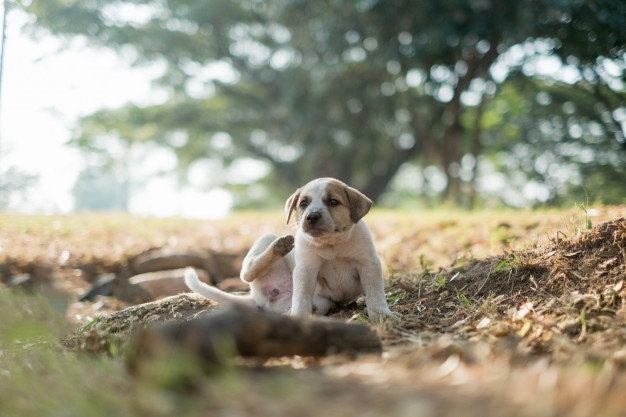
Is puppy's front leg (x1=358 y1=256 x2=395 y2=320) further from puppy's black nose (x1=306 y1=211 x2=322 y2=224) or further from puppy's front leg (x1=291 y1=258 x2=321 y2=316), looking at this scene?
puppy's black nose (x1=306 y1=211 x2=322 y2=224)

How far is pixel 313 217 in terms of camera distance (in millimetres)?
3740

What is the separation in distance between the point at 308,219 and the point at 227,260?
4.67 m

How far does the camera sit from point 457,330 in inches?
131

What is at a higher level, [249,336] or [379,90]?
[379,90]

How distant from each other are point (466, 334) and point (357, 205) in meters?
1.35

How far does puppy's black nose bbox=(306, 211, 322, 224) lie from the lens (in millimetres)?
3742

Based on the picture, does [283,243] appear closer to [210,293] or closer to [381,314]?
[210,293]

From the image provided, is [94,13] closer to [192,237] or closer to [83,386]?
[192,237]

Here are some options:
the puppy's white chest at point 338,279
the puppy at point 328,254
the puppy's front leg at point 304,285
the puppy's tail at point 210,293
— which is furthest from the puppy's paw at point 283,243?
the puppy's tail at point 210,293

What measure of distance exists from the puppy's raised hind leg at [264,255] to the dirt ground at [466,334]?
60 centimetres

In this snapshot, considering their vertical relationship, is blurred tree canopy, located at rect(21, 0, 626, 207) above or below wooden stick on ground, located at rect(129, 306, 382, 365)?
above

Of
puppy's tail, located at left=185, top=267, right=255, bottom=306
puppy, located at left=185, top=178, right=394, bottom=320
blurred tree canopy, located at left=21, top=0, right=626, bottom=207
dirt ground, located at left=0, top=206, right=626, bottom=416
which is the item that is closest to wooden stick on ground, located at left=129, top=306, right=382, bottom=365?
dirt ground, located at left=0, top=206, right=626, bottom=416

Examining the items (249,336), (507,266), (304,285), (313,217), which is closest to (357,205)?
(313,217)

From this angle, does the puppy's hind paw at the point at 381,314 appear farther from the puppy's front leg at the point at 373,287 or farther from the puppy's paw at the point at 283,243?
the puppy's paw at the point at 283,243
